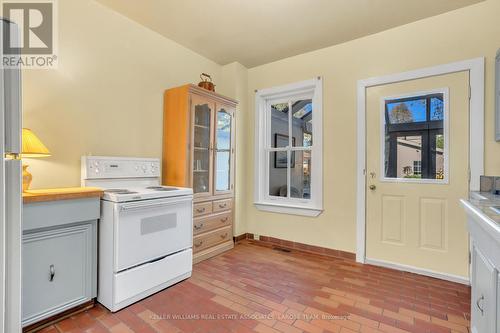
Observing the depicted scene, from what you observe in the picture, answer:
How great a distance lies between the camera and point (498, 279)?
98 centimetres

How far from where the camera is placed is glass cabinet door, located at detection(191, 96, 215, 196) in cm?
281

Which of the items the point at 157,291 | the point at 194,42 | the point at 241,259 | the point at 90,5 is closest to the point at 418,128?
the point at 241,259

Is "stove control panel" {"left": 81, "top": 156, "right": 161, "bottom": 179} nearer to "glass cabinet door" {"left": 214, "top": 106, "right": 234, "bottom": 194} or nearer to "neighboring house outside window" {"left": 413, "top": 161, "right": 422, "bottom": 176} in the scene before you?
"glass cabinet door" {"left": 214, "top": 106, "right": 234, "bottom": 194}

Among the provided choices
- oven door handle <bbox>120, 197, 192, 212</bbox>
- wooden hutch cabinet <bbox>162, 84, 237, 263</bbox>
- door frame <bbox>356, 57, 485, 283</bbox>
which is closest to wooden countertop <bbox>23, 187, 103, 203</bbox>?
oven door handle <bbox>120, 197, 192, 212</bbox>

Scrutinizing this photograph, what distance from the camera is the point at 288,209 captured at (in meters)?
3.31

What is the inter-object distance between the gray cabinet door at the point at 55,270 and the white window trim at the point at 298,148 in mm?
2195

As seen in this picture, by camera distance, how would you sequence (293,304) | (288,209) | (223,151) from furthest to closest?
(288,209) → (223,151) → (293,304)

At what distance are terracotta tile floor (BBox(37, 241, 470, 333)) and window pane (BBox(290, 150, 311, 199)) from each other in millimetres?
977

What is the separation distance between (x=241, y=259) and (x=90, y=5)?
9.49ft

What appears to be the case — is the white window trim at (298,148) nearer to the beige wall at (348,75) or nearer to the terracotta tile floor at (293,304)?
the beige wall at (348,75)

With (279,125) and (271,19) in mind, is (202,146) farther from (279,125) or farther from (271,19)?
(271,19)

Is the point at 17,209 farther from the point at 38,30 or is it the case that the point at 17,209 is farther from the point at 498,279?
the point at 498,279

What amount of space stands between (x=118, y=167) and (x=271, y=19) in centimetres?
208

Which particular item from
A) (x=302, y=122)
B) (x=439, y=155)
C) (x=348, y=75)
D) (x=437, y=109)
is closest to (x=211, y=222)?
(x=302, y=122)
